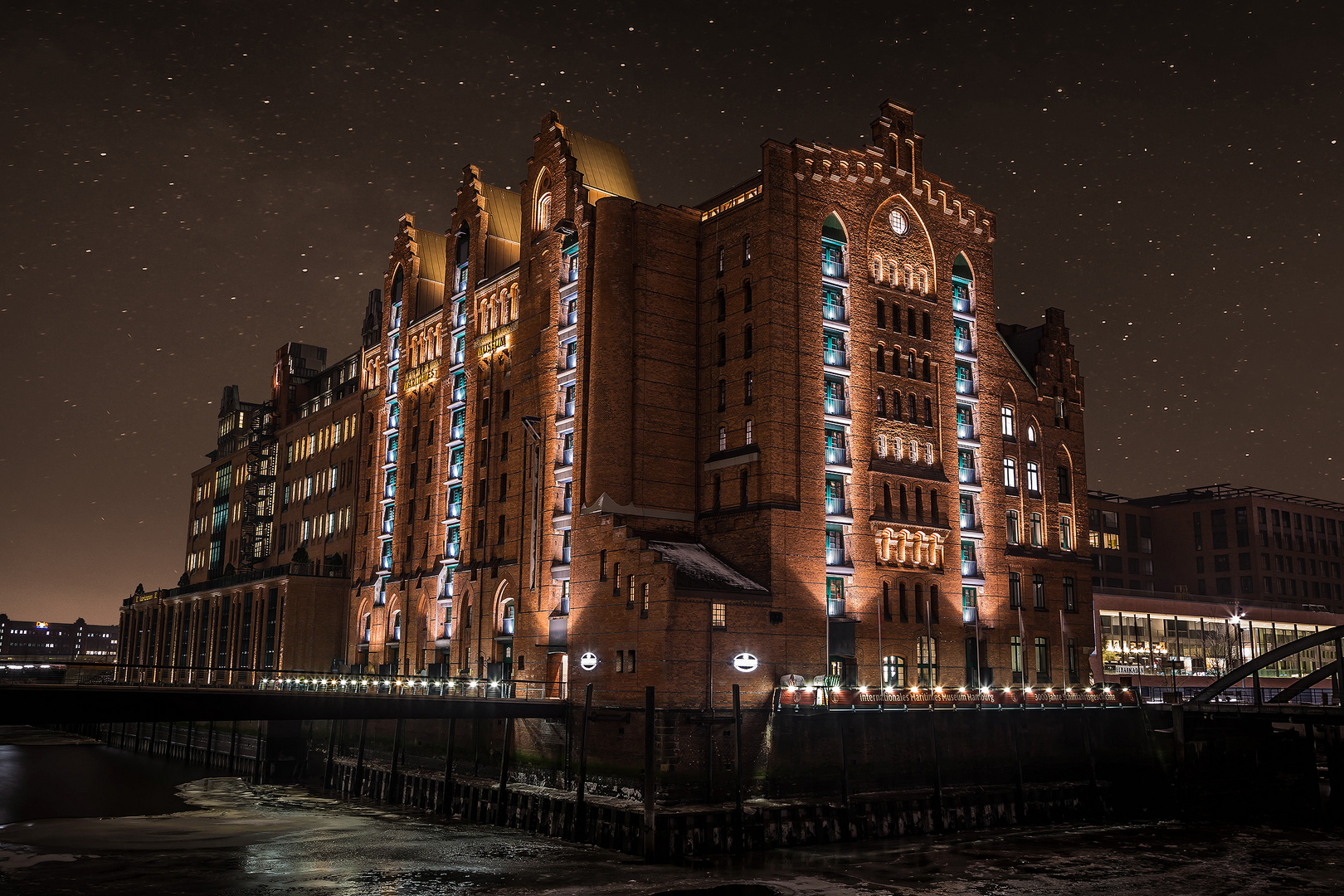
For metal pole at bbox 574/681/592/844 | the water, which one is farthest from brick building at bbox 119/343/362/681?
metal pole at bbox 574/681/592/844

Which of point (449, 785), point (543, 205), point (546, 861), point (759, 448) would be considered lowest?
point (546, 861)

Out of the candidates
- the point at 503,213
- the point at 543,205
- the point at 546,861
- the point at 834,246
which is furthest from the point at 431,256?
the point at 546,861

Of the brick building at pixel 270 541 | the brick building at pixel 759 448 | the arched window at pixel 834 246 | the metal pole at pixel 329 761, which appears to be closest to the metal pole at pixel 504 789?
the brick building at pixel 759 448

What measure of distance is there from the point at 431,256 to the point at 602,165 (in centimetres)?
2685

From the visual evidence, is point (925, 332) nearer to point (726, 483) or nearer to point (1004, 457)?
point (1004, 457)

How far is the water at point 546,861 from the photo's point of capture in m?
43.3

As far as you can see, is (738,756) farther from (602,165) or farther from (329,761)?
(602,165)

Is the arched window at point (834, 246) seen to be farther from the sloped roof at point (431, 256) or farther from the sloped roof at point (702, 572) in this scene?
the sloped roof at point (431, 256)

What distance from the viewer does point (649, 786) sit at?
4975cm

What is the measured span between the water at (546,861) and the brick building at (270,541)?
3258 cm

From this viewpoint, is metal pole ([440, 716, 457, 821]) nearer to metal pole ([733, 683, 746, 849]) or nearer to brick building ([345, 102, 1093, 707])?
brick building ([345, 102, 1093, 707])

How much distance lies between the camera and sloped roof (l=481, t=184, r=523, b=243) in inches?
3538

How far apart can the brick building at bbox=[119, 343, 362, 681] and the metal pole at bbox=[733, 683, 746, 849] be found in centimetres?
4963

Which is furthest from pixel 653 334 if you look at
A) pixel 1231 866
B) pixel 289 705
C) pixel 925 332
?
pixel 1231 866
